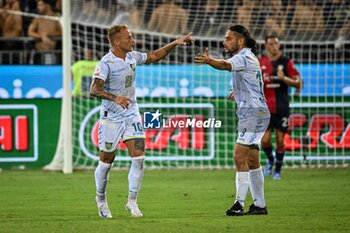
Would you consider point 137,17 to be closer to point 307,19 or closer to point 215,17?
point 215,17

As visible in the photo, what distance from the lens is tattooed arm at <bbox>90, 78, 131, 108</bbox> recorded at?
408 inches

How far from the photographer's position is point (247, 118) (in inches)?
429

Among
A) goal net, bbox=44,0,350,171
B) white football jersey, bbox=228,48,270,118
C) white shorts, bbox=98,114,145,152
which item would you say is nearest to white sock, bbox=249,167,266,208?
white football jersey, bbox=228,48,270,118

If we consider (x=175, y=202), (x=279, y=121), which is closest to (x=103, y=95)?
(x=175, y=202)

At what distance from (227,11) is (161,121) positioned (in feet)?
28.8

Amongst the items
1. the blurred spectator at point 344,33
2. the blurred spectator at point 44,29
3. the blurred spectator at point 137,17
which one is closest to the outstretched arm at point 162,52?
the blurred spectator at point 137,17

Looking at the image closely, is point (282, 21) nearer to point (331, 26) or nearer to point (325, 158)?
point (331, 26)

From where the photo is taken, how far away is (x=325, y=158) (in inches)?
734

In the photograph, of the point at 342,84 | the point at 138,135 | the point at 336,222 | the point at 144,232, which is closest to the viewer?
the point at 144,232

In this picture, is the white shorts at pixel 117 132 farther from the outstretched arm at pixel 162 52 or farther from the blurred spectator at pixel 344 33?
the blurred spectator at pixel 344 33

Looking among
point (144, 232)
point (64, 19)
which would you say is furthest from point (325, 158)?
point (144, 232)

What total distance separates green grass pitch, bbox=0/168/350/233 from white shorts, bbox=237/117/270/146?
849mm

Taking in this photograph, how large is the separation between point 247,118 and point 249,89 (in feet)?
1.09

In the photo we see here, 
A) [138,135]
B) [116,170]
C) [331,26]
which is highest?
[331,26]
